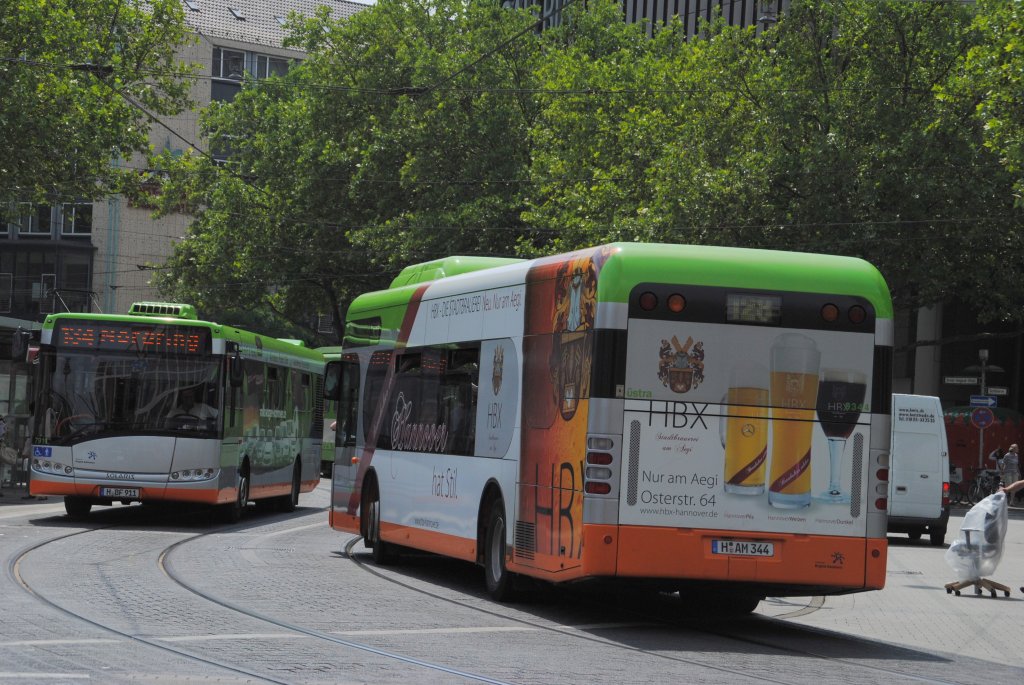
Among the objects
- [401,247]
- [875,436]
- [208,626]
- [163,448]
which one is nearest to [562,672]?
[208,626]

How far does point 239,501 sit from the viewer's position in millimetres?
24156

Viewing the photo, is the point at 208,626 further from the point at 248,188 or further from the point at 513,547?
the point at 248,188

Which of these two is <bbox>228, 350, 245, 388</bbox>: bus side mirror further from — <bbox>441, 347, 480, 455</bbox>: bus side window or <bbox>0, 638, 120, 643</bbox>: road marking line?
<bbox>0, 638, 120, 643</bbox>: road marking line

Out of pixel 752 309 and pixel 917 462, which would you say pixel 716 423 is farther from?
pixel 917 462

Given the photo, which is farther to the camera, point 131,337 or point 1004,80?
point 1004,80

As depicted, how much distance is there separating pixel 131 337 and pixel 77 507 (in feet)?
9.27

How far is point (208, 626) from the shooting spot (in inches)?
432

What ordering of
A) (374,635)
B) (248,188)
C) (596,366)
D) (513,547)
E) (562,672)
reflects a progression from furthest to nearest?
(248,188)
(513,547)
(596,366)
(374,635)
(562,672)

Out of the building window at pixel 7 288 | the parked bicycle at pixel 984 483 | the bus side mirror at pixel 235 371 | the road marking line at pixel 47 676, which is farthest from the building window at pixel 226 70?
the road marking line at pixel 47 676

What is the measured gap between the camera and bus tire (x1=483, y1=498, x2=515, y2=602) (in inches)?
547

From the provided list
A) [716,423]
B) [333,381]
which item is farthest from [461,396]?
[333,381]

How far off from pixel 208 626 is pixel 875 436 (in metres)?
4.82

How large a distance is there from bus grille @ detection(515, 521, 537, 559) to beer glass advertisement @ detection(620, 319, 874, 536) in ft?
4.44

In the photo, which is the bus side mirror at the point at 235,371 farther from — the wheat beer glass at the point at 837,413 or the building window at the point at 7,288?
the building window at the point at 7,288
